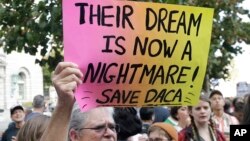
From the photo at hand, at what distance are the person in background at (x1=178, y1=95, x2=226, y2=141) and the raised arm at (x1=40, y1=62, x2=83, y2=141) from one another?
2.27m

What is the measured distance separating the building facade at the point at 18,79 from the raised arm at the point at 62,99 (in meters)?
41.5

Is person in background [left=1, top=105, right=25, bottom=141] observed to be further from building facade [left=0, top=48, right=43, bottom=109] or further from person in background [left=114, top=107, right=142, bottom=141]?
building facade [left=0, top=48, right=43, bottom=109]

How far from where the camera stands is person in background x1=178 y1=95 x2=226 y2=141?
470 centimetres

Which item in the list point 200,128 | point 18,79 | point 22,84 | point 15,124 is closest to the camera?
point 200,128

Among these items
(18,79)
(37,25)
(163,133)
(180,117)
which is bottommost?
(163,133)

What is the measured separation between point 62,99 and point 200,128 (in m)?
2.59

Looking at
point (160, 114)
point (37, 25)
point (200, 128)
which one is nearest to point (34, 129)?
point (200, 128)

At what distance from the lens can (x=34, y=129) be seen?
357cm

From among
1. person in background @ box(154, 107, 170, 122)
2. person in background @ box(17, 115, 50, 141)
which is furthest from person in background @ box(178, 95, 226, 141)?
person in background @ box(154, 107, 170, 122)

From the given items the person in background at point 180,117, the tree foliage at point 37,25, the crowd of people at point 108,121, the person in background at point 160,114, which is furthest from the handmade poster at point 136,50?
the tree foliage at point 37,25

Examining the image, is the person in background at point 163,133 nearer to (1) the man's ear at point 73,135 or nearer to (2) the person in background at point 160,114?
(1) the man's ear at point 73,135

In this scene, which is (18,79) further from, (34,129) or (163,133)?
(34,129)

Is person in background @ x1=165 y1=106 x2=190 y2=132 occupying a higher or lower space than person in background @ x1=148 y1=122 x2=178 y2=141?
higher

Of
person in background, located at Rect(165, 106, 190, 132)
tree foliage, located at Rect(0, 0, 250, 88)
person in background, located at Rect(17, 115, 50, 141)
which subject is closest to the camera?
person in background, located at Rect(17, 115, 50, 141)
